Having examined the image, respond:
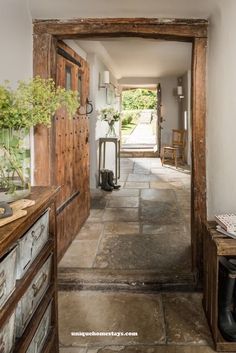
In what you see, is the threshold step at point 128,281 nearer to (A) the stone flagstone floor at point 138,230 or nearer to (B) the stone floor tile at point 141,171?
(A) the stone flagstone floor at point 138,230

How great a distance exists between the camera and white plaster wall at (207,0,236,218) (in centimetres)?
215

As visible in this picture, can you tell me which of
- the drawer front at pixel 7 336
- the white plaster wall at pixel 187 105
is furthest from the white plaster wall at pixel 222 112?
the white plaster wall at pixel 187 105

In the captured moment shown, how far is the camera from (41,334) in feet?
5.09

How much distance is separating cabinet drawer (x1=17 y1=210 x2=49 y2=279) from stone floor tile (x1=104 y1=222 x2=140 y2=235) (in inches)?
94.0

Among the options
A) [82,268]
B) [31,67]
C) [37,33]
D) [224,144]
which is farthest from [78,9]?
[82,268]

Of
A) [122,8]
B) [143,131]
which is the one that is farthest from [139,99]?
[122,8]

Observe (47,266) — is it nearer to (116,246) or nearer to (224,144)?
(224,144)

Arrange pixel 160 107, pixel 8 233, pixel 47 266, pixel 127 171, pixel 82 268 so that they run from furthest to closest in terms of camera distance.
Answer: pixel 160 107 < pixel 127 171 < pixel 82 268 < pixel 47 266 < pixel 8 233

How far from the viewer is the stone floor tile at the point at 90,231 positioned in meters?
3.80

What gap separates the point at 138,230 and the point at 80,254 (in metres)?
0.95

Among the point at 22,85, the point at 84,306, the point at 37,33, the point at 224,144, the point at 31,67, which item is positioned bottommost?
the point at 84,306

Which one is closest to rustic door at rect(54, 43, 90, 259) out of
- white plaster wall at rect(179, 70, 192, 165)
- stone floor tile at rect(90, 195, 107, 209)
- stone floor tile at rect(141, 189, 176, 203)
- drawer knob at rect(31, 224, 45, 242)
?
stone floor tile at rect(90, 195, 107, 209)

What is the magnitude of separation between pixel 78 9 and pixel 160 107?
25.1 ft

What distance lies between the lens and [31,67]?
8.27ft
